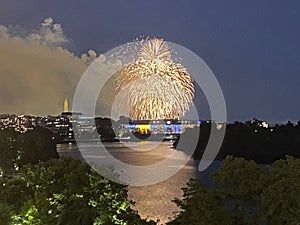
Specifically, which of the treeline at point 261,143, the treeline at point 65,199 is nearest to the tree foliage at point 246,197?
the treeline at point 65,199

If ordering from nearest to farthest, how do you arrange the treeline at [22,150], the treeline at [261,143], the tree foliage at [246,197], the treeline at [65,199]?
the tree foliage at [246,197], the treeline at [65,199], the treeline at [22,150], the treeline at [261,143]

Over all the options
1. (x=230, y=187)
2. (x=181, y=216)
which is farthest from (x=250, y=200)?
(x=181, y=216)

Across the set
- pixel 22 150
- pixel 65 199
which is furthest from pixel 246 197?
pixel 22 150

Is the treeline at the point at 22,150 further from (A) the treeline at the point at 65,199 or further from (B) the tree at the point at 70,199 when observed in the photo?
(B) the tree at the point at 70,199

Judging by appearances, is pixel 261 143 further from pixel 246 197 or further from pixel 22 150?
pixel 246 197

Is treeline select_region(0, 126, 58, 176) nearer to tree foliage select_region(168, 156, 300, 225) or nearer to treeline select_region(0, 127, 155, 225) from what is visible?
treeline select_region(0, 127, 155, 225)

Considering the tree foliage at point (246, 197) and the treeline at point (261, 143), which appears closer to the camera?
the tree foliage at point (246, 197)

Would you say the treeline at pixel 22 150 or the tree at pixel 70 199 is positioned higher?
the treeline at pixel 22 150

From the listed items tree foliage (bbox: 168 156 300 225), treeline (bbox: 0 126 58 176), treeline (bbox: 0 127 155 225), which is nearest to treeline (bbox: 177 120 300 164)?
treeline (bbox: 0 126 58 176)
